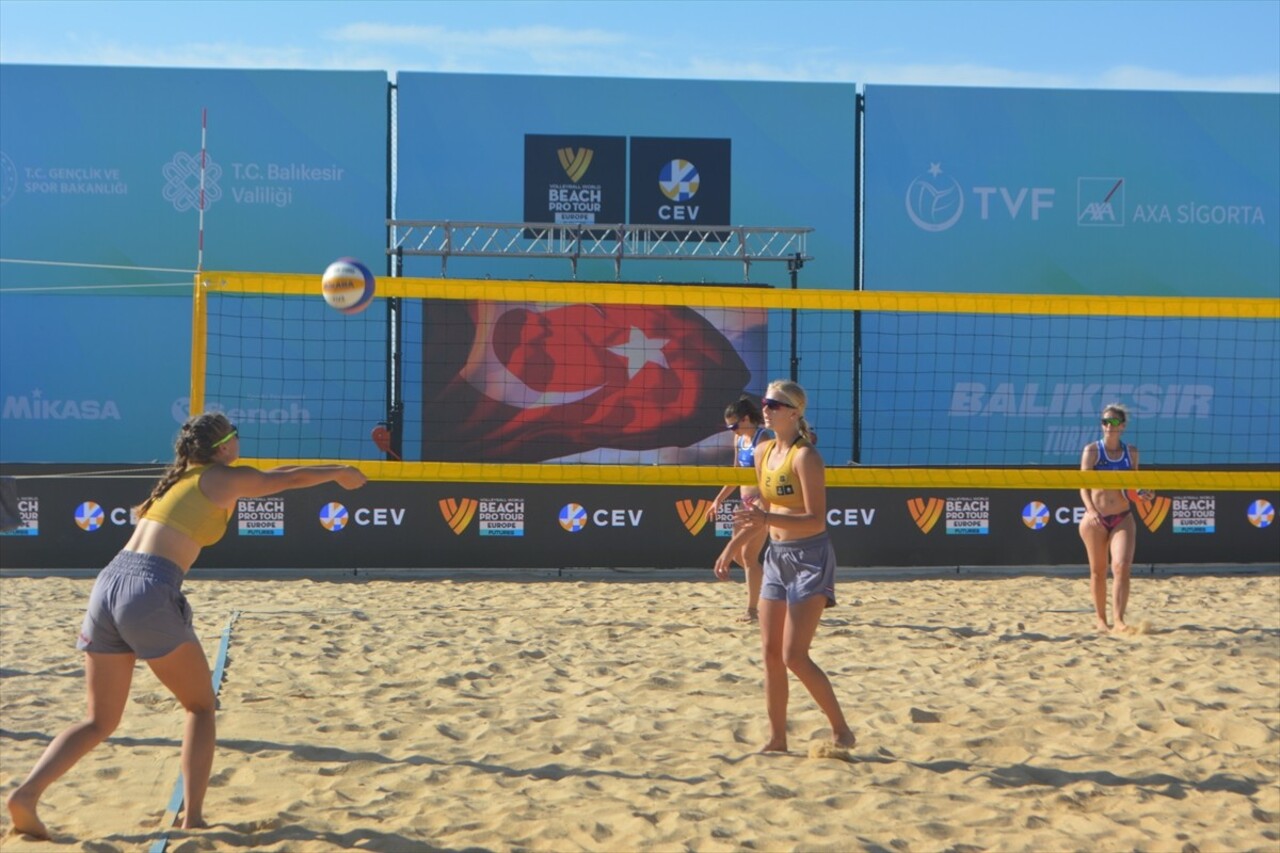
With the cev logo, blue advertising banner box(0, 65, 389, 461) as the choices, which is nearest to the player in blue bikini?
the cev logo

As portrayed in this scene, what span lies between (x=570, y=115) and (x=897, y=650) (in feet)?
27.9

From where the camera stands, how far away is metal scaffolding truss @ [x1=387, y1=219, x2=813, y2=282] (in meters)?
12.0

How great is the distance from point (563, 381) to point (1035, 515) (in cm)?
429

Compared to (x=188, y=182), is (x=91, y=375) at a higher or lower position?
lower

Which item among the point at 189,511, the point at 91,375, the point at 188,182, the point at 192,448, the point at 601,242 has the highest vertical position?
the point at 188,182

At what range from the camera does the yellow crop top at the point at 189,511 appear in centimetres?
380

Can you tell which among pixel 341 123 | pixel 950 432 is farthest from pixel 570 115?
pixel 950 432

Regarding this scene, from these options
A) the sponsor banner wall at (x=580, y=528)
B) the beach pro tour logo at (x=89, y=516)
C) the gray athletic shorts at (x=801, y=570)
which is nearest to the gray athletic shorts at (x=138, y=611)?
the gray athletic shorts at (x=801, y=570)

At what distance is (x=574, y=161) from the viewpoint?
13.7m

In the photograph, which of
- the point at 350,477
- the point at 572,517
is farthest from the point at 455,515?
the point at 350,477

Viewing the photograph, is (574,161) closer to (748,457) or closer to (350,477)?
(748,457)

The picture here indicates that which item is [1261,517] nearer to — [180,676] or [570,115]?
[570,115]

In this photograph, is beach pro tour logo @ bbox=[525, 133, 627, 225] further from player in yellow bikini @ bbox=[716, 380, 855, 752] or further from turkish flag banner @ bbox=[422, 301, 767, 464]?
player in yellow bikini @ bbox=[716, 380, 855, 752]

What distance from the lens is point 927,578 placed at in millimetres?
10188
